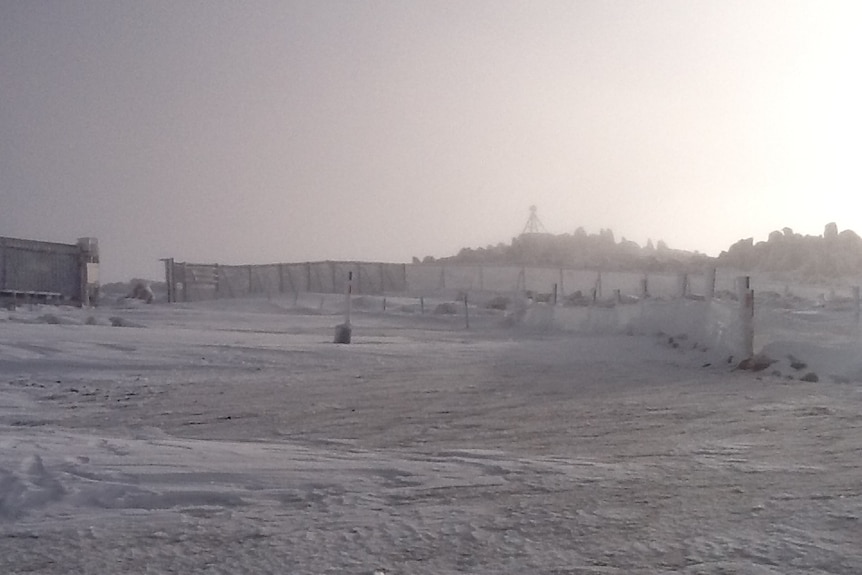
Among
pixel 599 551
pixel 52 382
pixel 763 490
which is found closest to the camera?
pixel 599 551

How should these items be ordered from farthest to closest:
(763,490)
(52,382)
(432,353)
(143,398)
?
(432,353) → (52,382) → (143,398) → (763,490)

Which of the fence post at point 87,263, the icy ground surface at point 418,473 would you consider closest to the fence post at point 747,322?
the icy ground surface at point 418,473

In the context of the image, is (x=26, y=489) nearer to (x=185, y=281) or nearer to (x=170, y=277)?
(x=170, y=277)

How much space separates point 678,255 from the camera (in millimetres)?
72375

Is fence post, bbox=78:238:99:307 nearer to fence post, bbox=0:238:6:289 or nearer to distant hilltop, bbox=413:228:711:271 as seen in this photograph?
fence post, bbox=0:238:6:289

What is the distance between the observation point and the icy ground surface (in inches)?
159

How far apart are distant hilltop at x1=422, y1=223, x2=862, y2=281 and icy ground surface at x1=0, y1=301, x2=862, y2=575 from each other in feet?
157

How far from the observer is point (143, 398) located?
934cm

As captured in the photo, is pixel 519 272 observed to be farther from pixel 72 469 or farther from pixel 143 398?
pixel 72 469

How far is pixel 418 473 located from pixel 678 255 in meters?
69.6

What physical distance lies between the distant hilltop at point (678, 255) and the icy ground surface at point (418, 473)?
4797cm

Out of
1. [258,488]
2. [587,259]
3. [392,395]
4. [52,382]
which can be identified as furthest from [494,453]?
[587,259]

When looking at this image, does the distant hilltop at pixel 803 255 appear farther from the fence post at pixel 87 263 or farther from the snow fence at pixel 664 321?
the fence post at pixel 87 263

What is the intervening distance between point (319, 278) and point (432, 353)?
119ft
